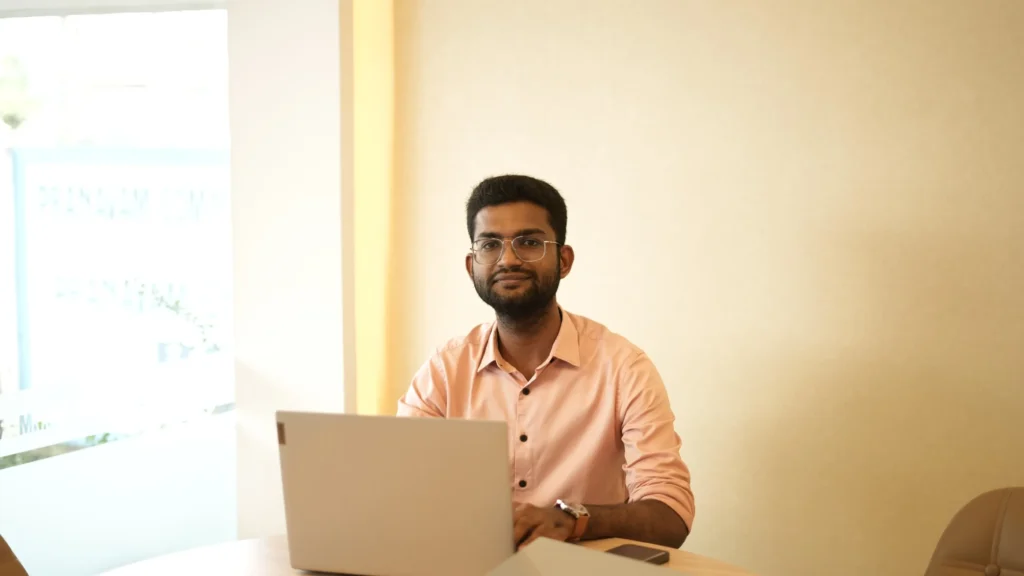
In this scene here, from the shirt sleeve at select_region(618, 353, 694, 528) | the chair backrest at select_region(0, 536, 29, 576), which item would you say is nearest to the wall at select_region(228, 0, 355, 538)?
the shirt sleeve at select_region(618, 353, 694, 528)

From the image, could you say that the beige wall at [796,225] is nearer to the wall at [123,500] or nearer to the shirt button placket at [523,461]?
the shirt button placket at [523,461]

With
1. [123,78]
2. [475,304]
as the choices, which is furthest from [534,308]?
[123,78]

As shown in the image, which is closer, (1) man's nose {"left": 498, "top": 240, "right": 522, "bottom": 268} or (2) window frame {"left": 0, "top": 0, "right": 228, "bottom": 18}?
(1) man's nose {"left": 498, "top": 240, "right": 522, "bottom": 268}

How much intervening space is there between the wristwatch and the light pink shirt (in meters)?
0.34

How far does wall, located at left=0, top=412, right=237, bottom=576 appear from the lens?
2.80 metres

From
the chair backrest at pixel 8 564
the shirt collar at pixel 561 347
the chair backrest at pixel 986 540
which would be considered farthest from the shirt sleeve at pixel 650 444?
the chair backrest at pixel 8 564

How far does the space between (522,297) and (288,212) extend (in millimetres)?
1243

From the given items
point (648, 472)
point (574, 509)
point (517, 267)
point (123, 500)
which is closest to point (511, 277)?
point (517, 267)

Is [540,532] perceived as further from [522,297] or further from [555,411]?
[522,297]

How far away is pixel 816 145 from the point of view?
276 centimetres

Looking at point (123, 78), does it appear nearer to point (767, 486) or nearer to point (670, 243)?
point (670, 243)

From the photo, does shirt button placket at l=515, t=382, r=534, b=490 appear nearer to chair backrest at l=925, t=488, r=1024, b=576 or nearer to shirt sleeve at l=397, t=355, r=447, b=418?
shirt sleeve at l=397, t=355, r=447, b=418

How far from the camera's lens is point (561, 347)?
2.32 meters

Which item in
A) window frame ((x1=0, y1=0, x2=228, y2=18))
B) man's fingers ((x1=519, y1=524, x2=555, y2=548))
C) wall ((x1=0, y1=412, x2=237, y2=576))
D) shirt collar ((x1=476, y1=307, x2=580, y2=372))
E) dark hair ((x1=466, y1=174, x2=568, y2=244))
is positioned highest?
window frame ((x1=0, y1=0, x2=228, y2=18))
